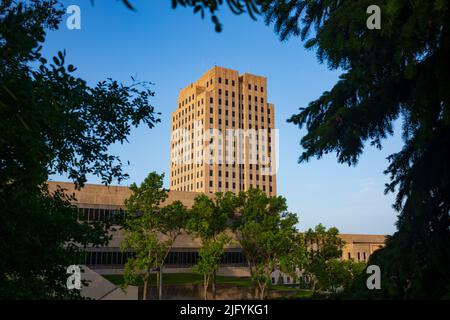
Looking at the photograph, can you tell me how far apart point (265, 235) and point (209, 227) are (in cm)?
509

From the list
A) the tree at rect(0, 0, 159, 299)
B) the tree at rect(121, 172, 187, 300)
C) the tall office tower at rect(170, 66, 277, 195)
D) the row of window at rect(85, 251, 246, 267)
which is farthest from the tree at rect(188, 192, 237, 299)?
the tall office tower at rect(170, 66, 277, 195)

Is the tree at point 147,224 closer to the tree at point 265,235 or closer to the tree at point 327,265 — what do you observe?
the tree at point 265,235

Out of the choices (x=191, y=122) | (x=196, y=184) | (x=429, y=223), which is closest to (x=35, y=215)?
(x=429, y=223)

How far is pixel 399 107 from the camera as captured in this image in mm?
6836

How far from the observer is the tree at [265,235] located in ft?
123

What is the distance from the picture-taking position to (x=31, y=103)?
16.5 feet

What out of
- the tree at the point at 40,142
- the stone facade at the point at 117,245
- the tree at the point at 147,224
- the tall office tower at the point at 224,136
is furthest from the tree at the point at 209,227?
the tall office tower at the point at 224,136

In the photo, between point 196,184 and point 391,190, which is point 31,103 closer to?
point 391,190

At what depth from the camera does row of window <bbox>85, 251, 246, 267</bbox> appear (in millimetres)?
47375

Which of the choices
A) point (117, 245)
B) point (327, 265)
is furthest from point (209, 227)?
point (117, 245)

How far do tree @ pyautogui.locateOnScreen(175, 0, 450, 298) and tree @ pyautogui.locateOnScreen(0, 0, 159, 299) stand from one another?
3074mm

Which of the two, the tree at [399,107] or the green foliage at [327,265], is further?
the green foliage at [327,265]

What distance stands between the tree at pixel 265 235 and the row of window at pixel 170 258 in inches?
205

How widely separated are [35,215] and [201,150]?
102 m
